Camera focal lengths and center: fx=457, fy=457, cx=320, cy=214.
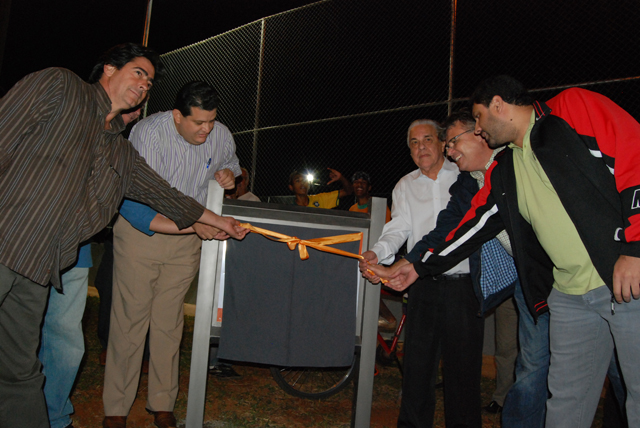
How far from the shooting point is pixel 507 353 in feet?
12.9

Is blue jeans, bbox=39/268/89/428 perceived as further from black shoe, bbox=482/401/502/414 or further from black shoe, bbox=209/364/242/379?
black shoe, bbox=482/401/502/414

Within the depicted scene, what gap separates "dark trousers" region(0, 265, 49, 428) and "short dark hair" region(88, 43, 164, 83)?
3.96 feet

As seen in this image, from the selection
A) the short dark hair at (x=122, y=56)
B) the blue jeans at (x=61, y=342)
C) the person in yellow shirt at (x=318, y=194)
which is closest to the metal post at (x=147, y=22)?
the person in yellow shirt at (x=318, y=194)

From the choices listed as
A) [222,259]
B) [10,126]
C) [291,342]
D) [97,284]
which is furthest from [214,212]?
[97,284]

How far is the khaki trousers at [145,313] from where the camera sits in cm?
292

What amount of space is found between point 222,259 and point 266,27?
5442mm

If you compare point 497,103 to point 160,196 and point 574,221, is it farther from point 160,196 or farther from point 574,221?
point 160,196

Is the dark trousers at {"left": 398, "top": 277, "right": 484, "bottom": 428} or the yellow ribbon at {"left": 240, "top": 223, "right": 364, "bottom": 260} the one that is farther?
the dark trousers at {"left": 398, "top": 277, "right": 484, "bottom": 428}

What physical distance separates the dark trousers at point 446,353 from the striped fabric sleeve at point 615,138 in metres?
1.15

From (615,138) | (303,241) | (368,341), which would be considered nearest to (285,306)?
(303,241)

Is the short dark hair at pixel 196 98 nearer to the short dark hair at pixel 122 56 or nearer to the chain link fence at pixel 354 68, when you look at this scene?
the short dark hair at pixel 122 56

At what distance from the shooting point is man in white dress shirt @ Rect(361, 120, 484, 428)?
9.02 ft

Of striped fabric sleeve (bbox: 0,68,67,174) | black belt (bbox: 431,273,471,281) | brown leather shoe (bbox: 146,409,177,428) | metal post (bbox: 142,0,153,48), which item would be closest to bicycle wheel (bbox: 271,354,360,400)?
brown leather shoe (bbox: 146,409,177,428)

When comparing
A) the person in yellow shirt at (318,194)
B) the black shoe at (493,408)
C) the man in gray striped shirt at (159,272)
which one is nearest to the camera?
the man in gray striped shirt at (159,272)
